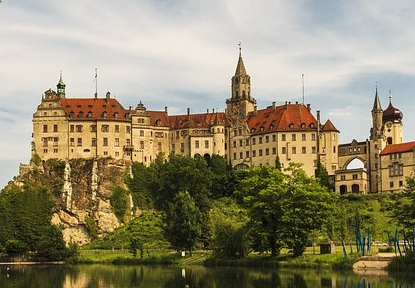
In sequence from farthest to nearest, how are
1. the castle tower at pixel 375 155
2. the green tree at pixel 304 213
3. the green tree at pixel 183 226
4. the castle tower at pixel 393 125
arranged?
the castle tower at pixel 393 125
the castle tower at pixel 375 155
the green tree at pixel 183 226
the green tree at pixel 304 213

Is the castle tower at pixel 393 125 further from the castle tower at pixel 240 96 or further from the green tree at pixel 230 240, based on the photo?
the green tree at pixel 230 240

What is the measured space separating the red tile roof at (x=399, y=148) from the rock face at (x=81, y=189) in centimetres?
4164

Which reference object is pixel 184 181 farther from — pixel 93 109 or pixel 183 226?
pixel 93 109

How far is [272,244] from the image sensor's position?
66.6 metres

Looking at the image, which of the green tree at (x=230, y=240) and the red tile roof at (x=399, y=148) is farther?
the red tile roof at (x=399, y=148)

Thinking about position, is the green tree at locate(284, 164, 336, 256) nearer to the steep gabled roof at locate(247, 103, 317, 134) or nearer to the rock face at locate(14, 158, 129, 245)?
the rock face at locate(14, 158, 129, 245)

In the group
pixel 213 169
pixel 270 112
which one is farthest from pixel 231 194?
pixel 270 112

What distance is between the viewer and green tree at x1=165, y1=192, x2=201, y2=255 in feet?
251

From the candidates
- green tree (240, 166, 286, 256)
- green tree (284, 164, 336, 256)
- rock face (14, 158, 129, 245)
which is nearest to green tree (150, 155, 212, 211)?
rock face (14, 158, 129, 245)

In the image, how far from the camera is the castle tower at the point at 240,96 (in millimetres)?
124438

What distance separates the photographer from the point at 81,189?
4304 inches

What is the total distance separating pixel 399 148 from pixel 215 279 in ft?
199

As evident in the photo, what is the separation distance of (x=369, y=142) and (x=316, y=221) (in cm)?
4695

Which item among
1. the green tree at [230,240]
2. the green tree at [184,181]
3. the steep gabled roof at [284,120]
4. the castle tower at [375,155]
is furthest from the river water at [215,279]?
the steep gabled roof at [284,120]
